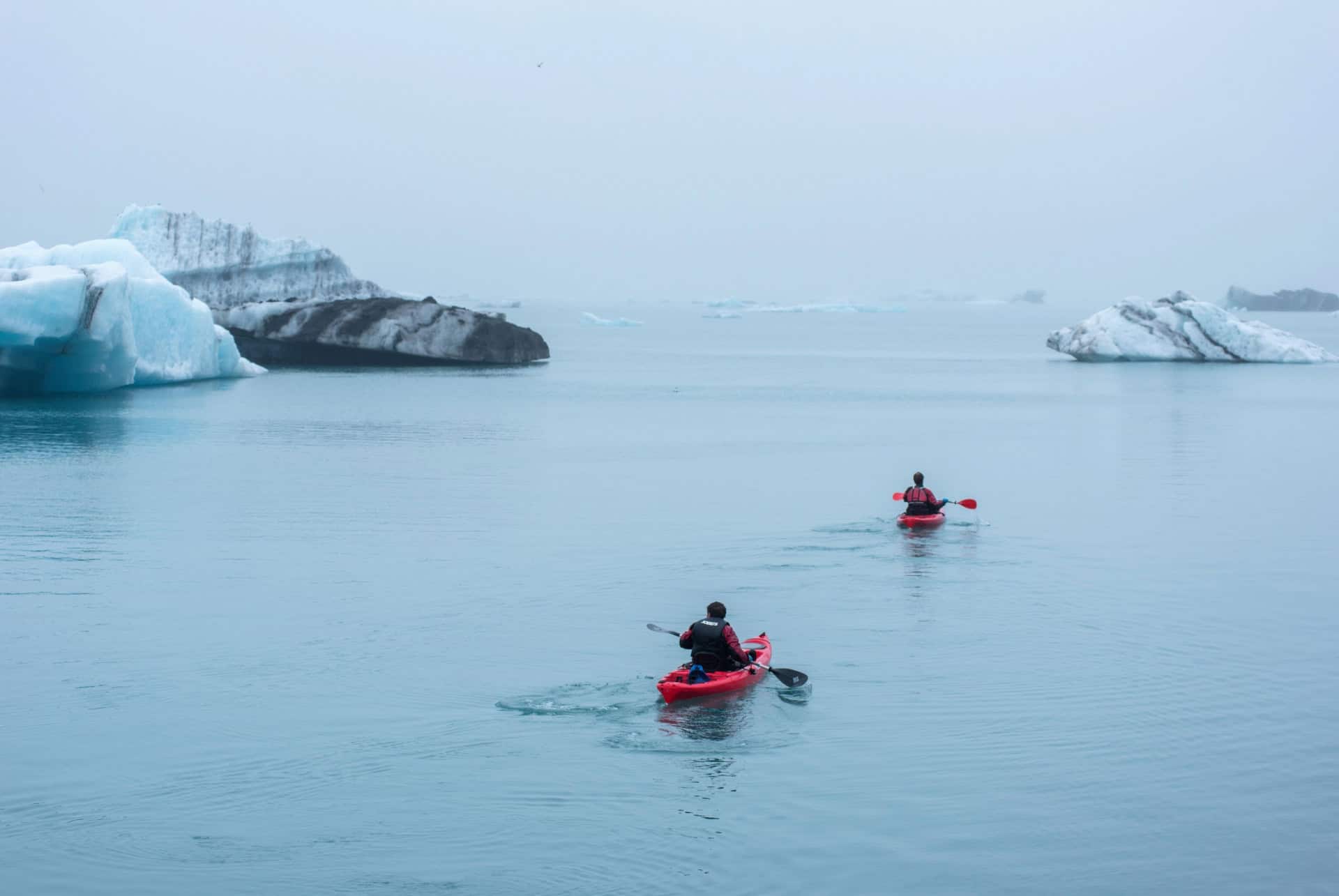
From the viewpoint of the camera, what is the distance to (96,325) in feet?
161

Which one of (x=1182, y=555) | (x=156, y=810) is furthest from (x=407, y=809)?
(x=1182, y=555)

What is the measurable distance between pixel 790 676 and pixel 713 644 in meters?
0.99

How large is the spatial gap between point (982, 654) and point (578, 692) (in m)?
5.45

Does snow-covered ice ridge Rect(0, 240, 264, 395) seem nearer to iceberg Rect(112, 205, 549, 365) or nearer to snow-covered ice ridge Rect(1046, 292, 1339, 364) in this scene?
iceberg Rect(112, 205, 549, 365)

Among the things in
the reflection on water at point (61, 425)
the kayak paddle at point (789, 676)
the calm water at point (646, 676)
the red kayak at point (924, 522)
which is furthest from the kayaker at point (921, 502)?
the reflection on water at point (61, 425)

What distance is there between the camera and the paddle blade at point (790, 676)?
16.2m

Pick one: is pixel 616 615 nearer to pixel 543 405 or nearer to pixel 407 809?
pixel 407 809

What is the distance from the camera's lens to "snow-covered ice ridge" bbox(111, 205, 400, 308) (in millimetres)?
73000

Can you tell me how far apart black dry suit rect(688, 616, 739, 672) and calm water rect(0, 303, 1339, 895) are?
20.9 inches

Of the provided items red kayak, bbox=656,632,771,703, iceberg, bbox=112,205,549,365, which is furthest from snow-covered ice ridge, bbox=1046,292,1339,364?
red kayak, bbox=656,632,771,703

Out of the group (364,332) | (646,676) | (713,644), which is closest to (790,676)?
(713,644)

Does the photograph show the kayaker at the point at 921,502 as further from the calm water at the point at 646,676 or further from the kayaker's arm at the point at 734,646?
the kayaker's arm at the point at 734,646

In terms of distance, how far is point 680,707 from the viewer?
51.2ft

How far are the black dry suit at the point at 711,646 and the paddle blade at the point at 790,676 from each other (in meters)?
0.54
